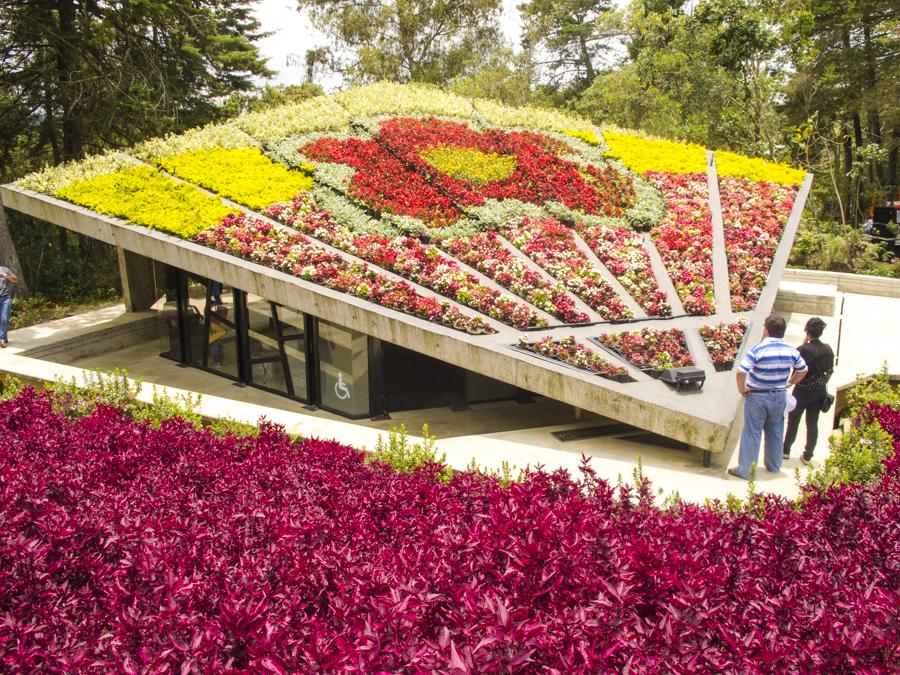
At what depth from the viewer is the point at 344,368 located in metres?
10.3

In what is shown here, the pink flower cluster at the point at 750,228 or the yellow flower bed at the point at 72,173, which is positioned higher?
the yellow flower bed at the point at 72,173

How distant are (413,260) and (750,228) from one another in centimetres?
682

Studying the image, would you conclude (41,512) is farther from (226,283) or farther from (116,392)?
(226,283)

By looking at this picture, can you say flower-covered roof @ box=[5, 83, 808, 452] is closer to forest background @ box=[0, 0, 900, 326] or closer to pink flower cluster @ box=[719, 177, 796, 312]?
pink flower cluster @ box=[719, 177, 796, 312]

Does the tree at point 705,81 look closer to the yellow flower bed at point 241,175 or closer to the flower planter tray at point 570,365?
the yellow flower bed at point 241,175

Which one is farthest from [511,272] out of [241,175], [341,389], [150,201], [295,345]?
[150,201]

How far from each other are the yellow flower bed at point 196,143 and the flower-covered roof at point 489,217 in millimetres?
70

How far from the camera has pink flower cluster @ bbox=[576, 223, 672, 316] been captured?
10297 millimetres

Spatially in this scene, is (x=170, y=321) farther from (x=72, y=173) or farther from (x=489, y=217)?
(x=489, y=217)

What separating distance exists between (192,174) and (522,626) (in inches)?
480

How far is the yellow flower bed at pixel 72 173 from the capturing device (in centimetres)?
1138

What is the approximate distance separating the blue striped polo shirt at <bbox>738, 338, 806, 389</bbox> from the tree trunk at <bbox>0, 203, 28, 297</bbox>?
47.3 feet

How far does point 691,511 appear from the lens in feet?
14.0

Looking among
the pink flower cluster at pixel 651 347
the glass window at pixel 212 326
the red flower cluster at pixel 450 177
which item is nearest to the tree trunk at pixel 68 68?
the red flower cluster at pixel 450 177
